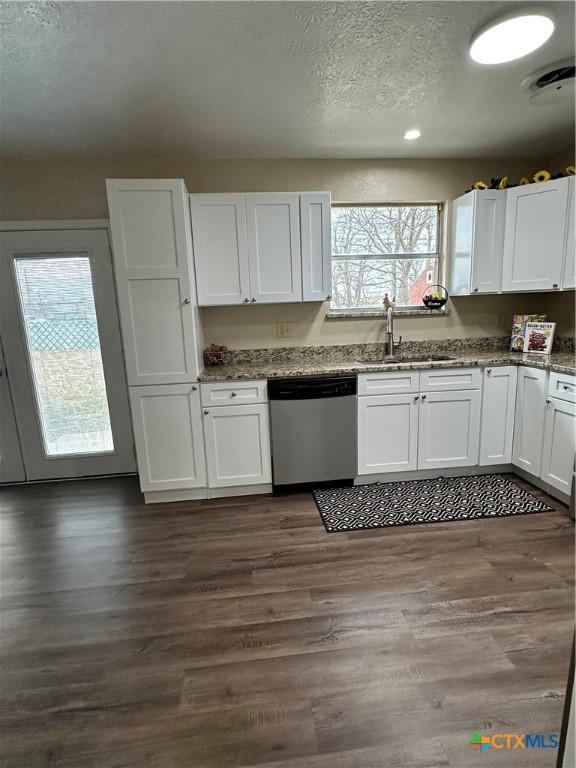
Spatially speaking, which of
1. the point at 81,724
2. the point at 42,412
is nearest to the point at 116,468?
the point at 42,412

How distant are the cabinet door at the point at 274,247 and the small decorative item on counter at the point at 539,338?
185 cm

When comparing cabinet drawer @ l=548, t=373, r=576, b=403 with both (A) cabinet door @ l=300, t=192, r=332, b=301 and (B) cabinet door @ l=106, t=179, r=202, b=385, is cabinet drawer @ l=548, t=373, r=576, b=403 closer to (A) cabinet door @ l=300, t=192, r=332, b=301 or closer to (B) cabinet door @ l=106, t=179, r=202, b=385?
(A) cabinet door @ l=300, t=192, r=332, b=301

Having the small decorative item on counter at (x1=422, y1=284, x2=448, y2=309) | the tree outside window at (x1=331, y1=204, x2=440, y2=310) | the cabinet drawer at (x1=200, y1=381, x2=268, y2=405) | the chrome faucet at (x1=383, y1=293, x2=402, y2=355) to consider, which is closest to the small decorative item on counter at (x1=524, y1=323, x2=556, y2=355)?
the small decorative item on counter at (x1=422, y1=284, x2=448, y2=309)

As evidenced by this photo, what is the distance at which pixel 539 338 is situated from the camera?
116 inches

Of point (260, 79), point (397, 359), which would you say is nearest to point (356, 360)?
point (397, 359)

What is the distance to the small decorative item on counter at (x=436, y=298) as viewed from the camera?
317 centimetres

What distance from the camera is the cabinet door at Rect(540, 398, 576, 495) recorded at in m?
2.43

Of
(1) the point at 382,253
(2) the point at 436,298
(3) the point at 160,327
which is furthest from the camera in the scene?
(1) the point at 382,253

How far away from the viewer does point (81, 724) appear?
131 centimetres

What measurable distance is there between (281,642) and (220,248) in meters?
2.44

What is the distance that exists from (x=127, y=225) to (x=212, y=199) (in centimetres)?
64

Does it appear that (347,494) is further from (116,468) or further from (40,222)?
(40,222)

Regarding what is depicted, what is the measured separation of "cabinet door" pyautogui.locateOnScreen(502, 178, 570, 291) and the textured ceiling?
0.42 meters

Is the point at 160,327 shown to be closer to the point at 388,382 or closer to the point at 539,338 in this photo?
the point at 388,382
